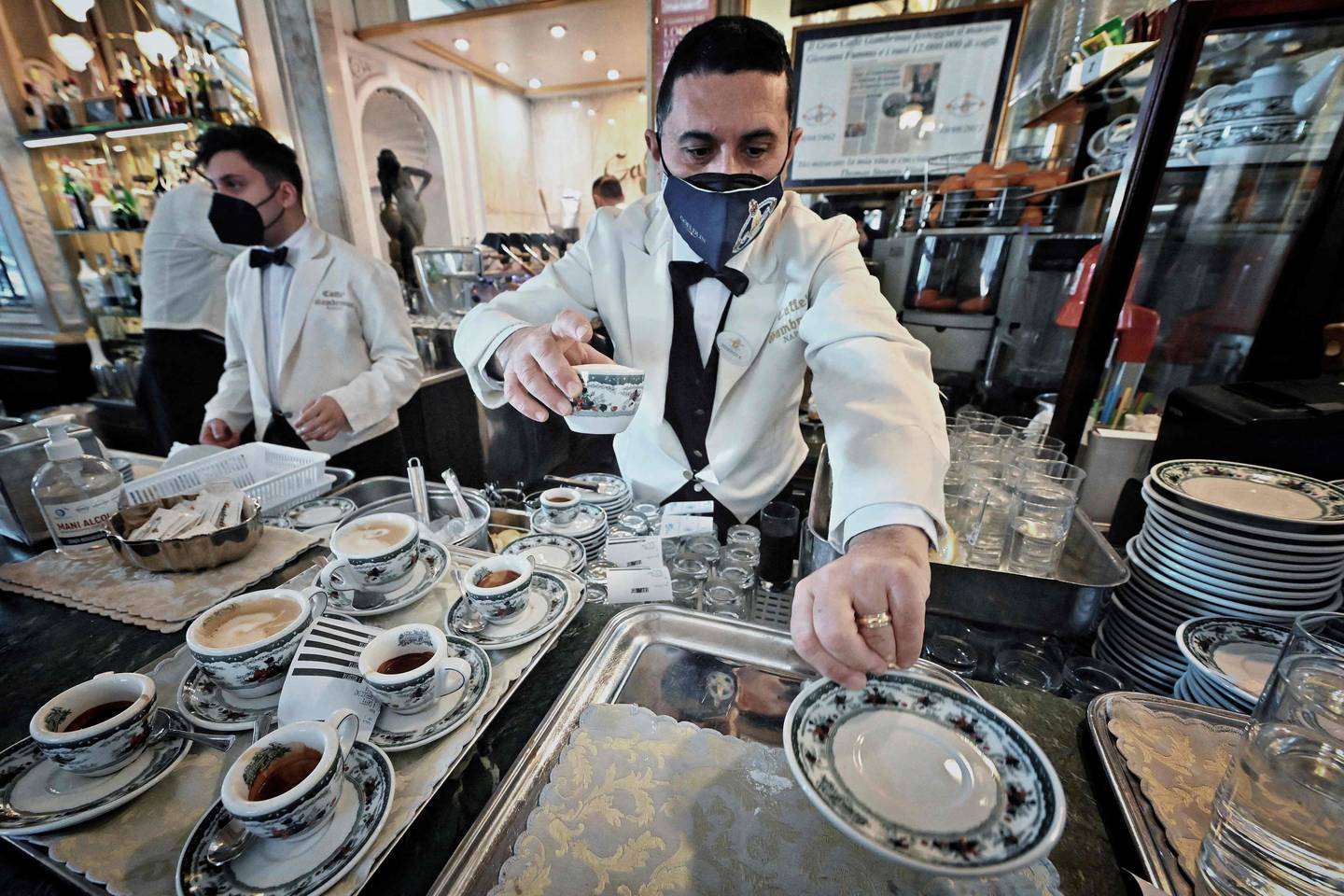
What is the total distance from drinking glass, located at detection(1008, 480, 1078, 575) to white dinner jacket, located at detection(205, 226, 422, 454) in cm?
205

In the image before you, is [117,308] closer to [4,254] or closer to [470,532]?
[4,254]

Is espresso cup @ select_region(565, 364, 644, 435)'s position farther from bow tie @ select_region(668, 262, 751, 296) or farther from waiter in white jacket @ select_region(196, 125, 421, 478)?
waiter in white jacket @ select_region(196, 125, 421, 478)

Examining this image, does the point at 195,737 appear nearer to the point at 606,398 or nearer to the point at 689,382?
the point at 606,398

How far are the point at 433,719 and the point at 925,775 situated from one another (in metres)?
0.60

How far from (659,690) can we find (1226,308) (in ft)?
7.27

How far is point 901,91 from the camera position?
2.46m

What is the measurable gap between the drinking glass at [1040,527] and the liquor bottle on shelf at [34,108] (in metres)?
6.12

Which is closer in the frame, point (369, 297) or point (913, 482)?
point (913, 482)

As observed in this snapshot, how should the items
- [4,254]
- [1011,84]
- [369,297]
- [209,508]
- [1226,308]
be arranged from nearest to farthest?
[209,508]
[1226,308]
[369,297]
[1011,84]
[4,254]

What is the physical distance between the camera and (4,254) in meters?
3.95

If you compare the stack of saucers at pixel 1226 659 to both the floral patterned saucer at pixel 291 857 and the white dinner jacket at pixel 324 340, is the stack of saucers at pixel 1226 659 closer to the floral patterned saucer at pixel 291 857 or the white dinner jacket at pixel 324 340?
the floral patterned saucer at pixel 291 857

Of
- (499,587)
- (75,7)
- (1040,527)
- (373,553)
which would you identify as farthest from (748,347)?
(75,7)

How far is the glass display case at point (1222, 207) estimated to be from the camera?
1.30m

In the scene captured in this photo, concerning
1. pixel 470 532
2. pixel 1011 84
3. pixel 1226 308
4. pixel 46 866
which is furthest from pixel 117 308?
pixel 1226 308
